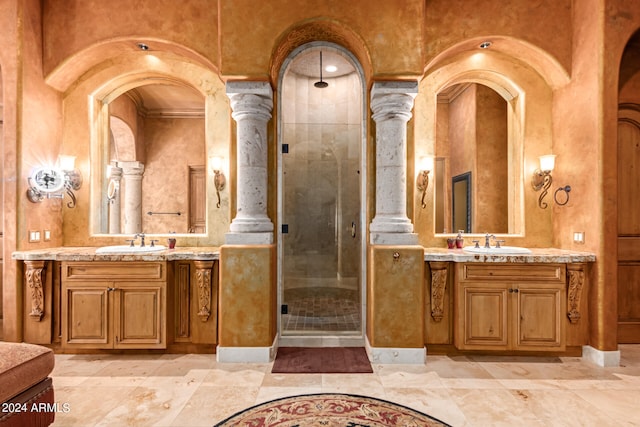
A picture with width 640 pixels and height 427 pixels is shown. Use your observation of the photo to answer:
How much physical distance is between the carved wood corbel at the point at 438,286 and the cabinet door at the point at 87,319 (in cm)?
306

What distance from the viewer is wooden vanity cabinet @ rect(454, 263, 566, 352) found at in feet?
10.7

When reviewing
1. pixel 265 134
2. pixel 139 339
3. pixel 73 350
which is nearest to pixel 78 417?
A: pixel 139 339

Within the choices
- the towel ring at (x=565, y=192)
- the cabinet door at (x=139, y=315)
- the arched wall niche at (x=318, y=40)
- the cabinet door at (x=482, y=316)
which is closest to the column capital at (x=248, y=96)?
the arched wall niche at (x=318, y=40)

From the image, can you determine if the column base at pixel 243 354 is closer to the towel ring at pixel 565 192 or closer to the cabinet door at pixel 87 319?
the cabinet door at pixel 87 319

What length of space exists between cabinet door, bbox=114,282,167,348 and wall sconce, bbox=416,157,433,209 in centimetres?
280

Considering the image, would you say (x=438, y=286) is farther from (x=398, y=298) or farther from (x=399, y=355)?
(x=399, y=355)

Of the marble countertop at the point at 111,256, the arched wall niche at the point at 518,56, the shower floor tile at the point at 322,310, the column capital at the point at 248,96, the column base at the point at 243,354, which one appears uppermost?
the arched wall niche at the point at 518,56

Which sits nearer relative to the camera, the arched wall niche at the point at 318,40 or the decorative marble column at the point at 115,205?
the arched wall niche at the point at 318,40

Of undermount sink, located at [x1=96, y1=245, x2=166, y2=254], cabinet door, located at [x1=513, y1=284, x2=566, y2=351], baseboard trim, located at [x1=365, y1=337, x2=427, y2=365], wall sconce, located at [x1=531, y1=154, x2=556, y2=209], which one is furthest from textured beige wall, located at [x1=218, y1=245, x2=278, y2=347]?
wall sconce, located at [x1=531, y1=154, x2=556, y2=209]

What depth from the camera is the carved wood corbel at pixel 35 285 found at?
A: 330 centimetres

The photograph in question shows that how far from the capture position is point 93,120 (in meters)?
4.00

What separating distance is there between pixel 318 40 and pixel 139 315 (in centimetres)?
327

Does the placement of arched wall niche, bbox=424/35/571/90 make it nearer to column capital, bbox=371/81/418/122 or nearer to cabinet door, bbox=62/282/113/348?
column capital, bbox=371/81/418/122

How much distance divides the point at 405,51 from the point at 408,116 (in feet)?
1.93
